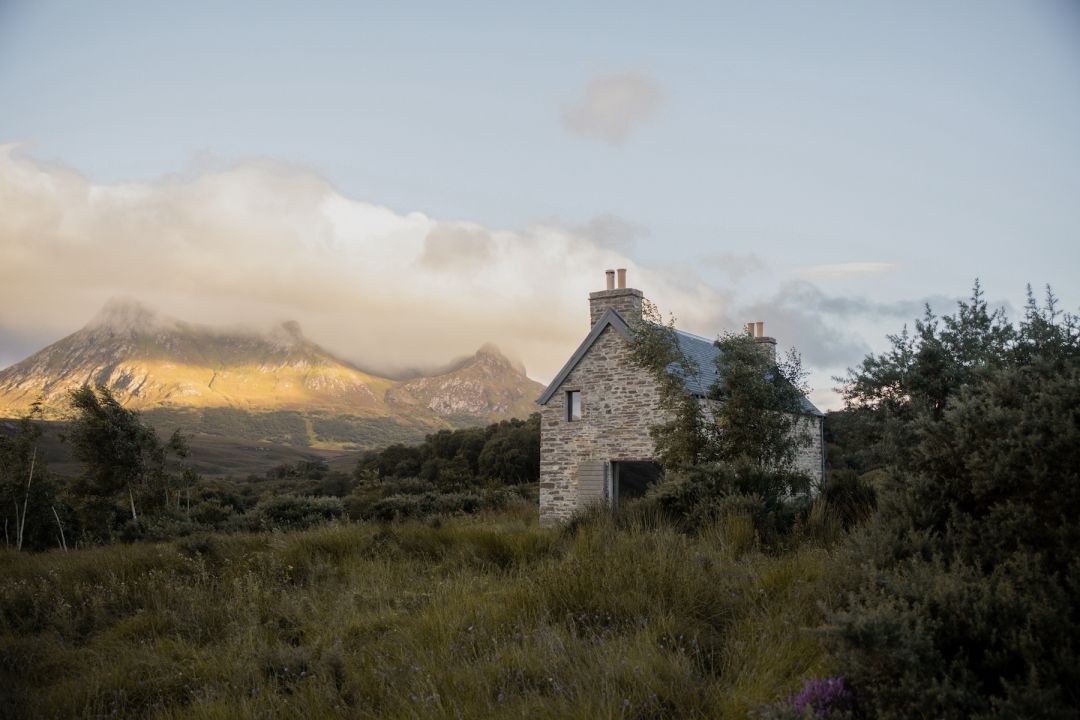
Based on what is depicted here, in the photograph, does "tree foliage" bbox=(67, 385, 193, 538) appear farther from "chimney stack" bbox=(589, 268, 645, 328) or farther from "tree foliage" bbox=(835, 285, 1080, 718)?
"tree foliage" bbox=(835, 285, 1080, 718)

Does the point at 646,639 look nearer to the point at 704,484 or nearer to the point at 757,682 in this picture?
the point at 757,682

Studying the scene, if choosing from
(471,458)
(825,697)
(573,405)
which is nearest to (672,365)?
(573,405)

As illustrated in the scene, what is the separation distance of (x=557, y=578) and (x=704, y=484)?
3952 mm

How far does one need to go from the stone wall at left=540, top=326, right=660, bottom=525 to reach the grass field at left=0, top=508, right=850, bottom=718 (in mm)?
13471

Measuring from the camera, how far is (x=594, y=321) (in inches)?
952

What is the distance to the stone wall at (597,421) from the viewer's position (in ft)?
72.6

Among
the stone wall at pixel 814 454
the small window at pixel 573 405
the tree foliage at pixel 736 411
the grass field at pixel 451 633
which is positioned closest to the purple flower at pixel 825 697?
the grass field at pixel 451 633

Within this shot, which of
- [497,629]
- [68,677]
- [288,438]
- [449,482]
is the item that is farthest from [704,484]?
[288,438]

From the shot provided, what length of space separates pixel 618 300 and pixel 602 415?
3766 millimetres

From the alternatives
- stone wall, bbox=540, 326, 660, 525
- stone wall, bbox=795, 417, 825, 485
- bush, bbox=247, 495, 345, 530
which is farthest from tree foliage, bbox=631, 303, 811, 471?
bush, bbox=247, 495, 345, 530

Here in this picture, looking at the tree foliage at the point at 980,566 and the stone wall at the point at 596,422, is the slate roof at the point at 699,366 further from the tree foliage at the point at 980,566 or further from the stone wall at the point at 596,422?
the tree foliage at the point at 980,566

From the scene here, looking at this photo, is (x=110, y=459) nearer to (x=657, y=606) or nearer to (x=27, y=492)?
(x=27, y=492)

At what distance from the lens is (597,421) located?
23031mm

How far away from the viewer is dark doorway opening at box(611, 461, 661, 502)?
22812 mm
